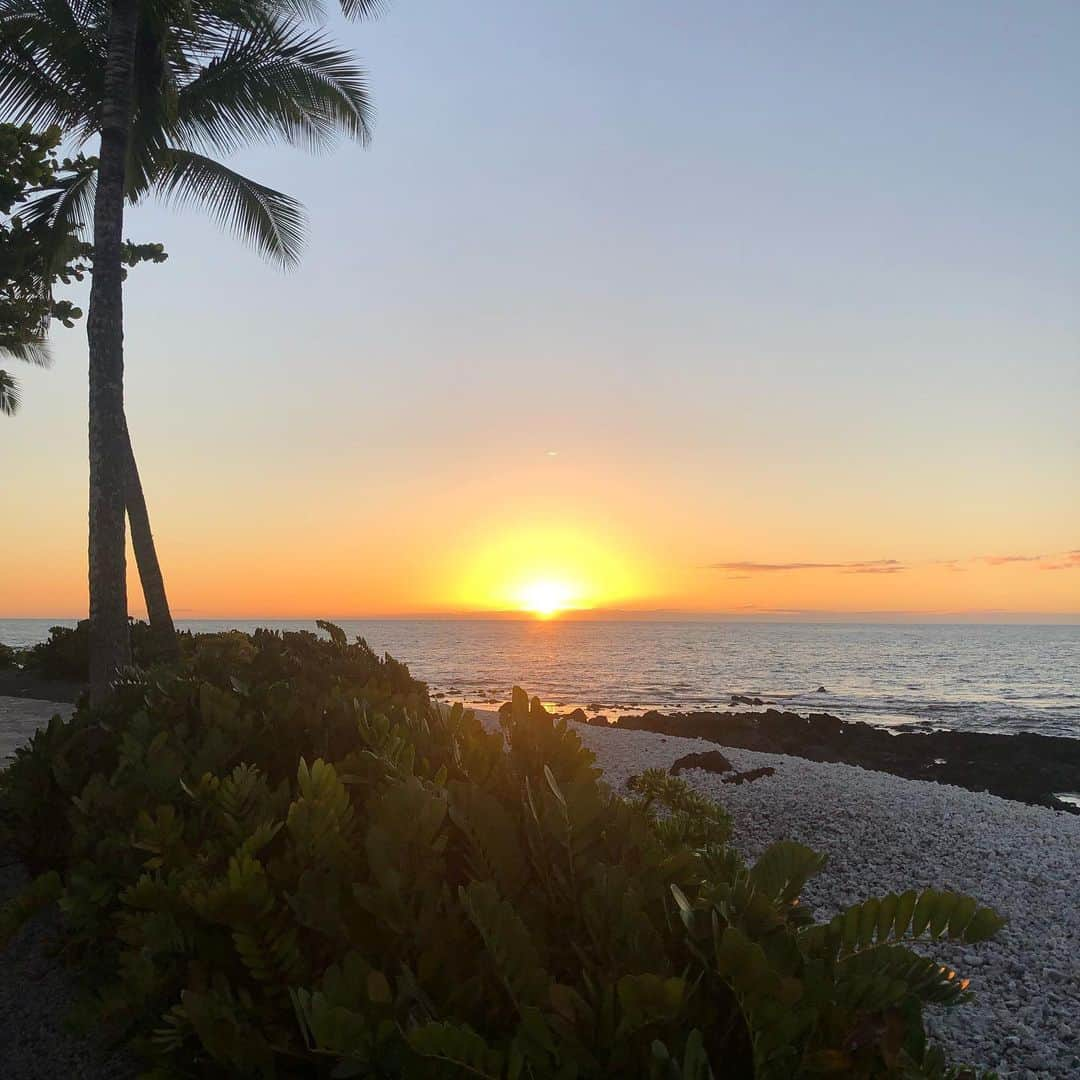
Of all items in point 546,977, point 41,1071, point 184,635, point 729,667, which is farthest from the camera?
point 729,667

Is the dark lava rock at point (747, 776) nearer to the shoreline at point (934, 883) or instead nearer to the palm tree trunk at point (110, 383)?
the shoreline at point (934, 883)

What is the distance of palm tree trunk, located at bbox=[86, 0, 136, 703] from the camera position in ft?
33.8

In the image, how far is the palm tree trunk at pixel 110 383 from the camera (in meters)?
10.3

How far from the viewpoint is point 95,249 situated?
35.6 ft

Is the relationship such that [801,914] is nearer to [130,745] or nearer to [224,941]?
[224,941]

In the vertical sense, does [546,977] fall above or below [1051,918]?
above

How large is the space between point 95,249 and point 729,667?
162ft

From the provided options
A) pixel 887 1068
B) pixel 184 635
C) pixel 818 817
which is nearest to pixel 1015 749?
pixel 818 817

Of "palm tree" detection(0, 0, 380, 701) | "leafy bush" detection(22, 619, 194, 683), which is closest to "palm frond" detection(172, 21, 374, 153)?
"palm tree" detection(0, 0, 380, 701)

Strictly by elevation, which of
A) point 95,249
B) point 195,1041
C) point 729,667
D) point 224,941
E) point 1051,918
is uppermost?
point 95,249

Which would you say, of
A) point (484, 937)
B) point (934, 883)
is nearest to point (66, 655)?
point (934, 883)

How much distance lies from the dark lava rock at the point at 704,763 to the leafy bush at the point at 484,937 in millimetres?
6366

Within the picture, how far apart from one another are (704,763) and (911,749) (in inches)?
426

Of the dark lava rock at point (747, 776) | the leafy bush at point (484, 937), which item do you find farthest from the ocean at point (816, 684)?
the leafy bush at point (484, 937)
